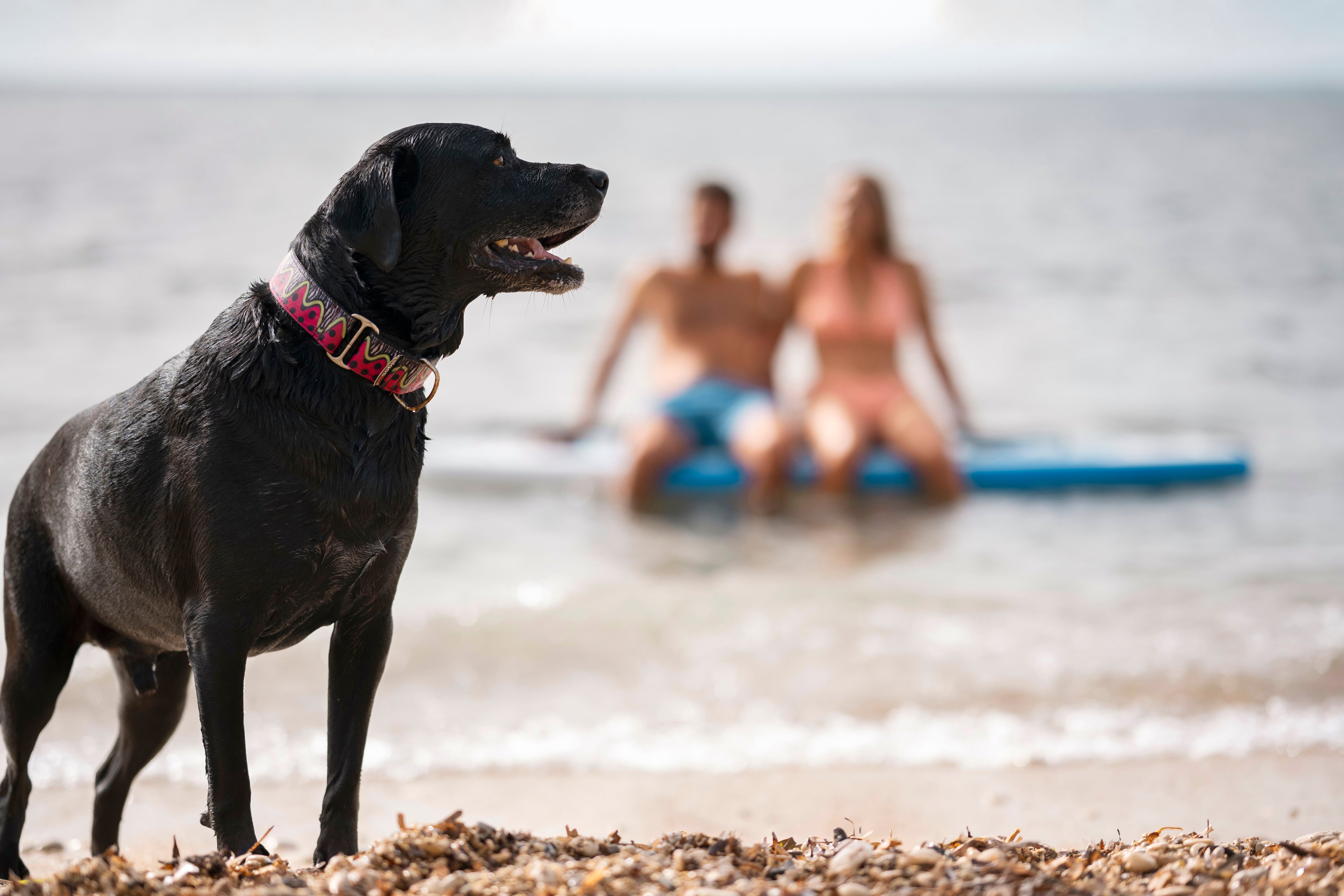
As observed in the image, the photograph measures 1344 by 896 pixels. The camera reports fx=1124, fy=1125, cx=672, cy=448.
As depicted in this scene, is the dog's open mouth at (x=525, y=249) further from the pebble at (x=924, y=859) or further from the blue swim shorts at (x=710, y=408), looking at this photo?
the blue swim shorts at (x=710, y=408)

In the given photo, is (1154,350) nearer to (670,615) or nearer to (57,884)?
(670,615)

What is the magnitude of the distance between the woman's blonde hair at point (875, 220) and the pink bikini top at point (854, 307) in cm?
13

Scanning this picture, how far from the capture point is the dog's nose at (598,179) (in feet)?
6.88

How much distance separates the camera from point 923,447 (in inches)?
266

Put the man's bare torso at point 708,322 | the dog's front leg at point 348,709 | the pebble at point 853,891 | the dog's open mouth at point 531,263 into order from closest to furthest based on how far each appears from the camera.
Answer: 1. the pebble at point 853,891
2. the dog's open mouth at point 531,263
3. the dog's front leg at point 348,709
4. the man's bare torso at point 708,322

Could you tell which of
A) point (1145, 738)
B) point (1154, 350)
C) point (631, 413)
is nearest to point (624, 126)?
point (1154, 350)

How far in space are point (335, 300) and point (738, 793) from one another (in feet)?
6.89

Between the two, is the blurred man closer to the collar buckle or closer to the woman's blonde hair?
the woman's blonde hair

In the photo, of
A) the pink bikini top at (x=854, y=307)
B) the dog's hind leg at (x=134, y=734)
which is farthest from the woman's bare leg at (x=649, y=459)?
the dog's hind leg at (x=134, y=734)

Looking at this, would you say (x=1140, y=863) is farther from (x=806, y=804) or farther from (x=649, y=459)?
(x=649, y=459)

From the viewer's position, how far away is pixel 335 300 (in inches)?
75.5

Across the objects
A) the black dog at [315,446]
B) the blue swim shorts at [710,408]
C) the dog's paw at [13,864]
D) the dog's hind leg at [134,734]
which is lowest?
the dog's paw at [13,864]

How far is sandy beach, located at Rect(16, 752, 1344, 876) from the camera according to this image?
122 inches

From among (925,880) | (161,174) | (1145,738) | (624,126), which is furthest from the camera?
(624,126)
